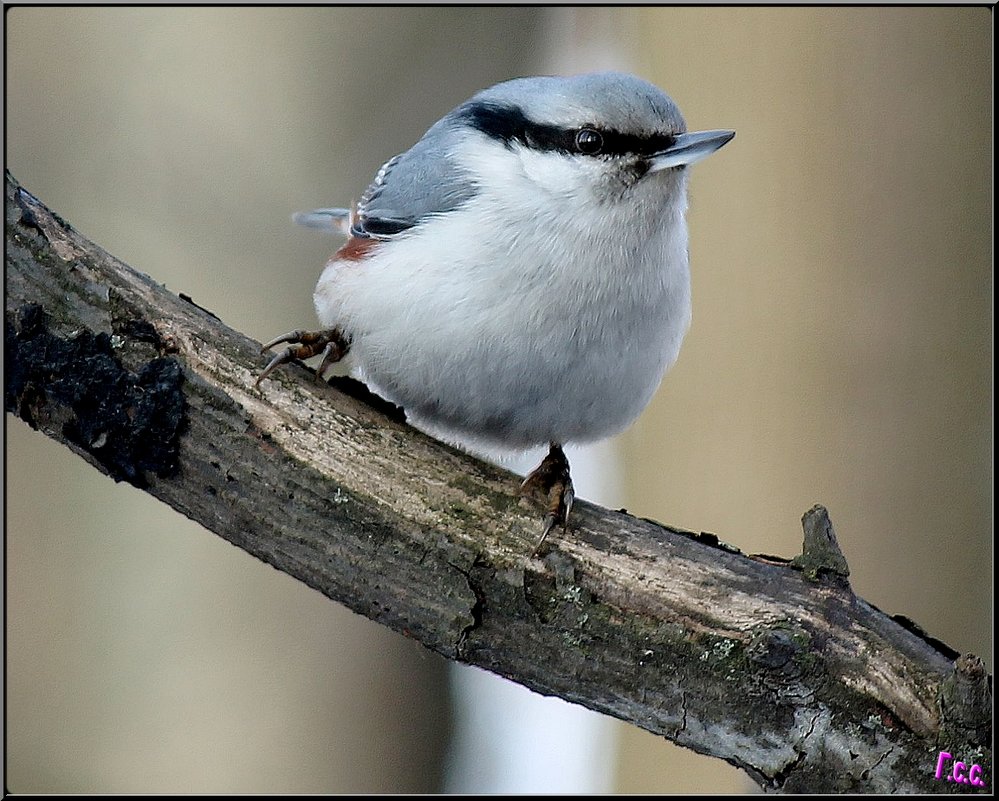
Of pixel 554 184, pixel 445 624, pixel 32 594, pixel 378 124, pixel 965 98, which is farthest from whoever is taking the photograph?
pixel 378 124

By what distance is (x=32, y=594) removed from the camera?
290 cm

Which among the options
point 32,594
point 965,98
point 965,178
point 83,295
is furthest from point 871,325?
point 32,594

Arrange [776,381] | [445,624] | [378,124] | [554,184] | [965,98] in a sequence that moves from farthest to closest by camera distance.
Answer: [378,124] → [776,381] → [965,98] → [554,184] → [445,624]

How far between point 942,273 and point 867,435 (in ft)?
1.43

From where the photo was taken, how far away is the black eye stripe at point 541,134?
5.02 feet

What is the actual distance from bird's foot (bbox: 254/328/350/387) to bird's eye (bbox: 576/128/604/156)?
0.56 meters

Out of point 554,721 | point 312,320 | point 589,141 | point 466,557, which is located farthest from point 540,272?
point 554,721

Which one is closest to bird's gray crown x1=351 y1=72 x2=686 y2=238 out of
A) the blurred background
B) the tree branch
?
the tree branch

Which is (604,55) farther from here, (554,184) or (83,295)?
(83,295)

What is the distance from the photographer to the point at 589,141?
1.56m

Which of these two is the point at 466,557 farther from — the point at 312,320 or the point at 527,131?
the point at 312,320

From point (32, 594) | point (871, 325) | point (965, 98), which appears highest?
point (965, 98)

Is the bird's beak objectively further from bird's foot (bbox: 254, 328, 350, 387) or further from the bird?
bird's foot (bbox: 254, 328, 350, 387)

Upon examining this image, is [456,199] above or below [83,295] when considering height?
above
